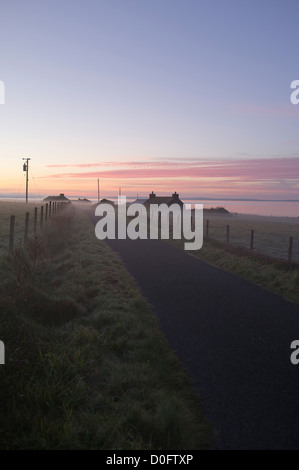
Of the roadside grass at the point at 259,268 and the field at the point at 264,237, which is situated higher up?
the roadside grass at the point at 259,268

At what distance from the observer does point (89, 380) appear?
470 centimetres

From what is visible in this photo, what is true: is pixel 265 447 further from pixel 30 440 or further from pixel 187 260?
pixel 187 260

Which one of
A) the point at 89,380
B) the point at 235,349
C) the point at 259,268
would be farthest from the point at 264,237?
the point at 89,380

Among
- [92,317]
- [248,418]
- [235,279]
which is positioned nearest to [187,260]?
[235,279]

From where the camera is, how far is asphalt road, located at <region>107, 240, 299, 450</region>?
3.98 metres

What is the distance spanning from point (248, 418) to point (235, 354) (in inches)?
70.3

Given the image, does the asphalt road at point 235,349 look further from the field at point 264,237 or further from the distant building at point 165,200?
the distant building at point 165,200

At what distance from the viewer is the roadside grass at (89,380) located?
3596 millimetres

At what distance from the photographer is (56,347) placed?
5.25m

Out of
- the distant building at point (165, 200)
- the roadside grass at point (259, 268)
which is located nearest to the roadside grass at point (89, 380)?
the roadside grass at point (259, 268)

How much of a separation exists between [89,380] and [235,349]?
255 centimetres

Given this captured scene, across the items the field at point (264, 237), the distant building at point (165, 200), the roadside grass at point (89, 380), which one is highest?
the distant building at point (165, 200)

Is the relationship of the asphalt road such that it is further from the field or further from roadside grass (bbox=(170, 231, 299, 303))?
the field

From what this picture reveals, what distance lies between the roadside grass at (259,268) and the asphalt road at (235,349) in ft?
1.78
